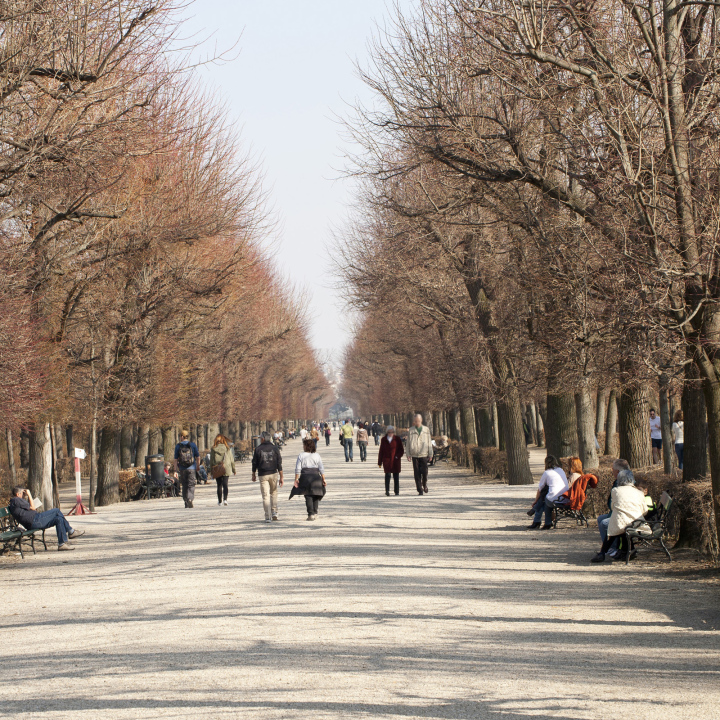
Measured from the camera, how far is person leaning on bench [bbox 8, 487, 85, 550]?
1474 centimetres

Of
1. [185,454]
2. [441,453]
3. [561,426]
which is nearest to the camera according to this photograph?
[561,426]

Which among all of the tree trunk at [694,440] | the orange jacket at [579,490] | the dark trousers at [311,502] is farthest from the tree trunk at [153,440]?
the tree trunk at [694,440]

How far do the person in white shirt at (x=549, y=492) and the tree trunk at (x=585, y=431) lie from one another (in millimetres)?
3466

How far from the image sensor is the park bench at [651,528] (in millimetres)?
11438

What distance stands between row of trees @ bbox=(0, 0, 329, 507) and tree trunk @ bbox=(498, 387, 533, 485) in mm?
7892

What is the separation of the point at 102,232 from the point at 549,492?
10810 mm

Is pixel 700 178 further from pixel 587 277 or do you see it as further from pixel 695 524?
pixel 695 524

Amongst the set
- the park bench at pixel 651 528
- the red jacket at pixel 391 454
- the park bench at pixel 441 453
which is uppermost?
the red jacket at pixel 391 454

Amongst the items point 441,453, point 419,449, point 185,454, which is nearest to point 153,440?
point 441,453

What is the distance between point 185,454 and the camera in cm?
2220

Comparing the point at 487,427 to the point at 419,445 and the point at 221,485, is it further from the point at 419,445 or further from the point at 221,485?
the point at 221,485

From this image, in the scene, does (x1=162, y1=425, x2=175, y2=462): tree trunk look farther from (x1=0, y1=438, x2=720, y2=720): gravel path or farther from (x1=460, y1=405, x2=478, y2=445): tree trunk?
(x1=0, y1=438, x2=720, y2=720): gravel path

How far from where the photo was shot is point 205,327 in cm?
3253

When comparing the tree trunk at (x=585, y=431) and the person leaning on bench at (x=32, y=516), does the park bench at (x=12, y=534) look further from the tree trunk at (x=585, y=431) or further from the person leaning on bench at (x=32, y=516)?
the tree trunk at (x=585, y=431)
